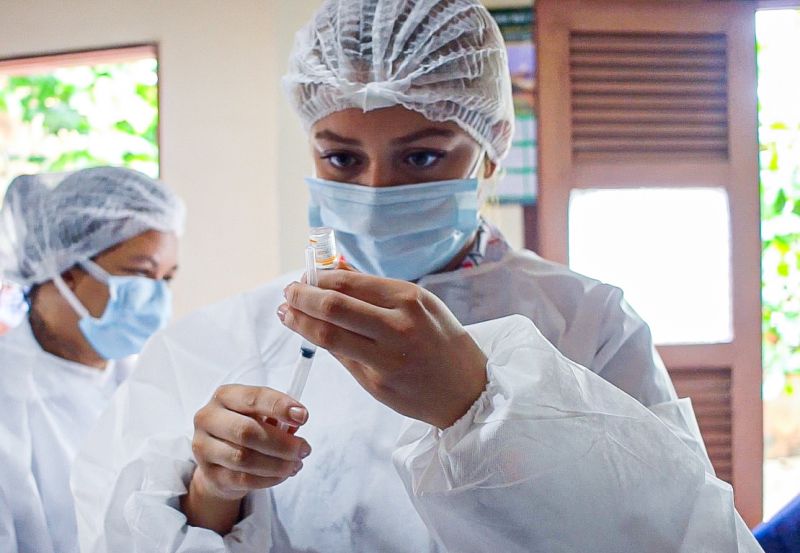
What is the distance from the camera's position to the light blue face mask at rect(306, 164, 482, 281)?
2.93ft

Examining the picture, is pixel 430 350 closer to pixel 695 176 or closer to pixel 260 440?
pixel 260 440

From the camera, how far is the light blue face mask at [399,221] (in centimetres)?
89

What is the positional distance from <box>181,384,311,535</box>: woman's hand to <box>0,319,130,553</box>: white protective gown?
0.64 metres

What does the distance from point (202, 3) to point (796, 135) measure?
5.42ft

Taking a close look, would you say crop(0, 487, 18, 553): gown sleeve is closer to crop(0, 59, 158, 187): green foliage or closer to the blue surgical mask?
the blue surgical mask

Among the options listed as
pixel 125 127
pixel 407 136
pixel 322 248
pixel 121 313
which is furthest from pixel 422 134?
pixel 125 127

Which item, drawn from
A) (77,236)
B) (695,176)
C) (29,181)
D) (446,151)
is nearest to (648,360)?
(446,151)

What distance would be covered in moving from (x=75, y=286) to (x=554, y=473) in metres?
1.10

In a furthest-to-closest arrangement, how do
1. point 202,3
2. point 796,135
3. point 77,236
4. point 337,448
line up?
point 796,135, point 202,3, point 77,236, point 337,448

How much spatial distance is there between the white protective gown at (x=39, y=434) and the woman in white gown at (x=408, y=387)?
1.14 ft

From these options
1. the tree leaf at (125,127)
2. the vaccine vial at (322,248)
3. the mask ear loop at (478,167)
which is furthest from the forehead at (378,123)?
the tree leaf at (125,127)

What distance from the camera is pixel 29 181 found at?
1.49 m

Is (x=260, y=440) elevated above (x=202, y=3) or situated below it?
below

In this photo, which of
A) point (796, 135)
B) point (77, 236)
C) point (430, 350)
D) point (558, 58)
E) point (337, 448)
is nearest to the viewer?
point (430, 350)
